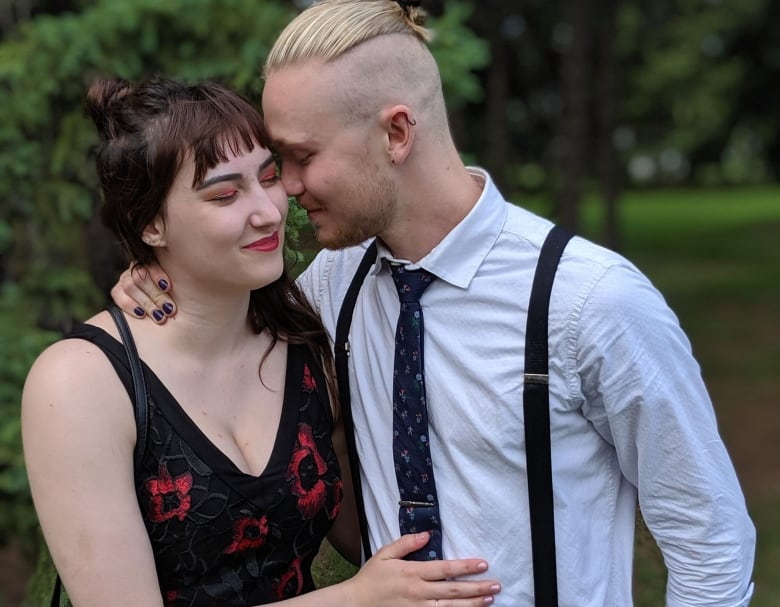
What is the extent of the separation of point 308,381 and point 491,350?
0.53 m

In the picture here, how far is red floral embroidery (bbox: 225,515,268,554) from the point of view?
2.13 m

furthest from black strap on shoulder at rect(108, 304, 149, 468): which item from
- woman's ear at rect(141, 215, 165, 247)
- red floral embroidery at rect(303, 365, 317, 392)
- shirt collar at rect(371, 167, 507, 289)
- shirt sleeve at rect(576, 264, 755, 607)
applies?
shirt sleeve at rect(576, 264, 755, 607)

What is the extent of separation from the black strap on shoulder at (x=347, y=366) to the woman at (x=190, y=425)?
0.23ft

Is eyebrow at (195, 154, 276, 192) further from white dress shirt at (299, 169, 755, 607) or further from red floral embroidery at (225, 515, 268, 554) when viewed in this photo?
red floral embroidery at (225, 515, 268, 554)

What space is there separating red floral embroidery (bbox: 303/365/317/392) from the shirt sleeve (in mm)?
688

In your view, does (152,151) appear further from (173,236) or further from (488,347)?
(488,347)

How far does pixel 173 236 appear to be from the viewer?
2.14 metres

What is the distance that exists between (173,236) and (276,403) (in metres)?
0.46

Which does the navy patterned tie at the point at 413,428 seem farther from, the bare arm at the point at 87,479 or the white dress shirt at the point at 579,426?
the bare arm at the point at 87,479

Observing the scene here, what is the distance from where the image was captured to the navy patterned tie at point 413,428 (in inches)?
85.0

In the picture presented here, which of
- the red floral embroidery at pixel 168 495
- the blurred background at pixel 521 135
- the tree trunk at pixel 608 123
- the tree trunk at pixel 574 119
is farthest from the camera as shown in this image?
the tree trunk at pixel 608 123

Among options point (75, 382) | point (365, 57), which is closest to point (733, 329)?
point (365, 57)

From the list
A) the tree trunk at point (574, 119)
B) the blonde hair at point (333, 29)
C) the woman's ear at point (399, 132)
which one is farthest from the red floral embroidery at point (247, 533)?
the tree trunk at point (574, 119)

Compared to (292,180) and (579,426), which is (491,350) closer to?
(579,426)
